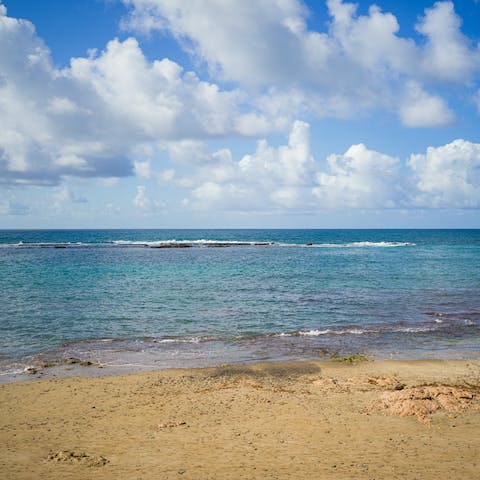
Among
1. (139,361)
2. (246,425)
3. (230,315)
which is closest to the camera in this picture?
(246,425)

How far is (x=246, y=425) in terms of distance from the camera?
10922mm

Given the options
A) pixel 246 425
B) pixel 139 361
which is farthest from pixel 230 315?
pixel 246 425

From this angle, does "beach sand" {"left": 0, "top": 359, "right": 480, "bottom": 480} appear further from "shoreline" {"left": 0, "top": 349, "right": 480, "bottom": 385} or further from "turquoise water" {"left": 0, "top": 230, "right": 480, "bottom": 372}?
"turquoise water" {"left": 0, "top": 230, "right": 480, "bottom": 372}

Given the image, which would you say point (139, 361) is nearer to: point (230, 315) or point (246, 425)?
point (246, 425)

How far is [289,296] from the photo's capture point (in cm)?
3198

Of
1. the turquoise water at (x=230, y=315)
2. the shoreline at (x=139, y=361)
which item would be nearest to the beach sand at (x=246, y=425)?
the shoreline at (x=139, y=361)

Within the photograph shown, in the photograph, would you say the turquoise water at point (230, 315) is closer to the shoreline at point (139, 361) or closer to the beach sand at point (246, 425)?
the shoreline at point (139, 361)

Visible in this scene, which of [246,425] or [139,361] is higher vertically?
[246,425]

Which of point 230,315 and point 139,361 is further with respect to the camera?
point 230,315

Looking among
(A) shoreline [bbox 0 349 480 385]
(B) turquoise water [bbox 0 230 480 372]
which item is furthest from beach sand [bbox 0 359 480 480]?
(B) turquoise water [bbox 0 230 480 372]

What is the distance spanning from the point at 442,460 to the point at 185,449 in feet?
19.3

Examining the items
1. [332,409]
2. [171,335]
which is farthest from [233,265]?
[332,409]

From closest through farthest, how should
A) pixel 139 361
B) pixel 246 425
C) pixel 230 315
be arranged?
pixel 246 425 < pixel 139 361 < pixel 230 315

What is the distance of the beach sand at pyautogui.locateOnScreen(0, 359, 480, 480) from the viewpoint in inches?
351
